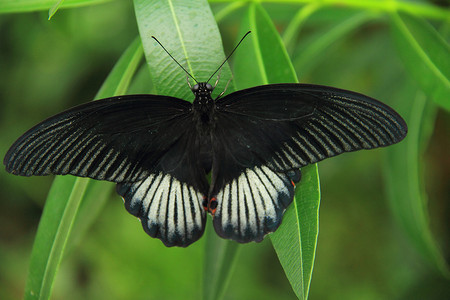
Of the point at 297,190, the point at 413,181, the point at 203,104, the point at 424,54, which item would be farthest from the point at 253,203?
the point at 413,181

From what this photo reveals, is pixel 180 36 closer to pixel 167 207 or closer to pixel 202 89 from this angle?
pixel 202 89

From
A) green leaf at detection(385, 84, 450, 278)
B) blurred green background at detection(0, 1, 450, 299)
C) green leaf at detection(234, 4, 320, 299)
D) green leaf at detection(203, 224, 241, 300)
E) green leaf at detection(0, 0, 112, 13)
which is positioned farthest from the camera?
blurred green background at detection(0, 1, 450, 299)

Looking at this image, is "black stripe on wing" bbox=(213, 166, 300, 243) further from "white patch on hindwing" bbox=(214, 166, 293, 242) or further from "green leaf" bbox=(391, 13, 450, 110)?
"green leaf" bbox=(391, 13, 450, 110)

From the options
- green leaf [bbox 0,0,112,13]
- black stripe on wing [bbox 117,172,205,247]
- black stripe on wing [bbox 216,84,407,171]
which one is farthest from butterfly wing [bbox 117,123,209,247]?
green leaf [bbox 0,0,112,13]

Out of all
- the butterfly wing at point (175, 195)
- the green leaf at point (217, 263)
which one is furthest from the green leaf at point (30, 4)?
the green leaf at point (217, 263)

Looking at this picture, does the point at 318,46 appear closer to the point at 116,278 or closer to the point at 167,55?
the point at 167,55

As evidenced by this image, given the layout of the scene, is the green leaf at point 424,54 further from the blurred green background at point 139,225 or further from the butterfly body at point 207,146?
the blurred green background at point 139,225

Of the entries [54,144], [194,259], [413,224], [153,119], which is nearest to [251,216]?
[153,119]

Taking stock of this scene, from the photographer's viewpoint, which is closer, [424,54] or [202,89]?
[202,89]
